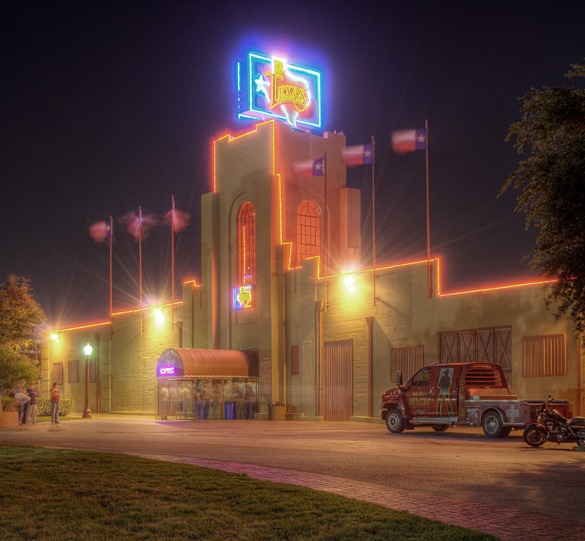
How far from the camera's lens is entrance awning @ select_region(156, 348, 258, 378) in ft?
144

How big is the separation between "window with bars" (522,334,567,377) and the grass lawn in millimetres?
19231

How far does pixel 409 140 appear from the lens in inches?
1559

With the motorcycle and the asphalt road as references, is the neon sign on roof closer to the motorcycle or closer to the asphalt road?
the asphalt road

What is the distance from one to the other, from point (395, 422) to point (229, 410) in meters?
16.5

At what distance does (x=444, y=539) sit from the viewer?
9.19 meters

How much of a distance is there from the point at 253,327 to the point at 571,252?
96.6 feet

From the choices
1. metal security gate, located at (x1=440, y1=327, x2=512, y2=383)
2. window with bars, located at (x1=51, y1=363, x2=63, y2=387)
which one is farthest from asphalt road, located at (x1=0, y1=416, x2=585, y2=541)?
window with bars, located at (x1=51, y1=363, x2=63, y2=387)

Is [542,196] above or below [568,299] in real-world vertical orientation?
above

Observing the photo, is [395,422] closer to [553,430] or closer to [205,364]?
[553,430]

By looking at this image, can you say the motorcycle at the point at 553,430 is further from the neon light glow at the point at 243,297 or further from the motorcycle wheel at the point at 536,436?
the neon light glow at the point at 243,297

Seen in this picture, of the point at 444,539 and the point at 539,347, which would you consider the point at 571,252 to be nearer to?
the point at 444,539

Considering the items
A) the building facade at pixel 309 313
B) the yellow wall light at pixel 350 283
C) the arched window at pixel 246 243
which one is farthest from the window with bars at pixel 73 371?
the yellow wall light at pixel 350 283

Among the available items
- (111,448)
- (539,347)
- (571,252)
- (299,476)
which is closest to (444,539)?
(299,476)

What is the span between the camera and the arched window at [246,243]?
47.0 m
